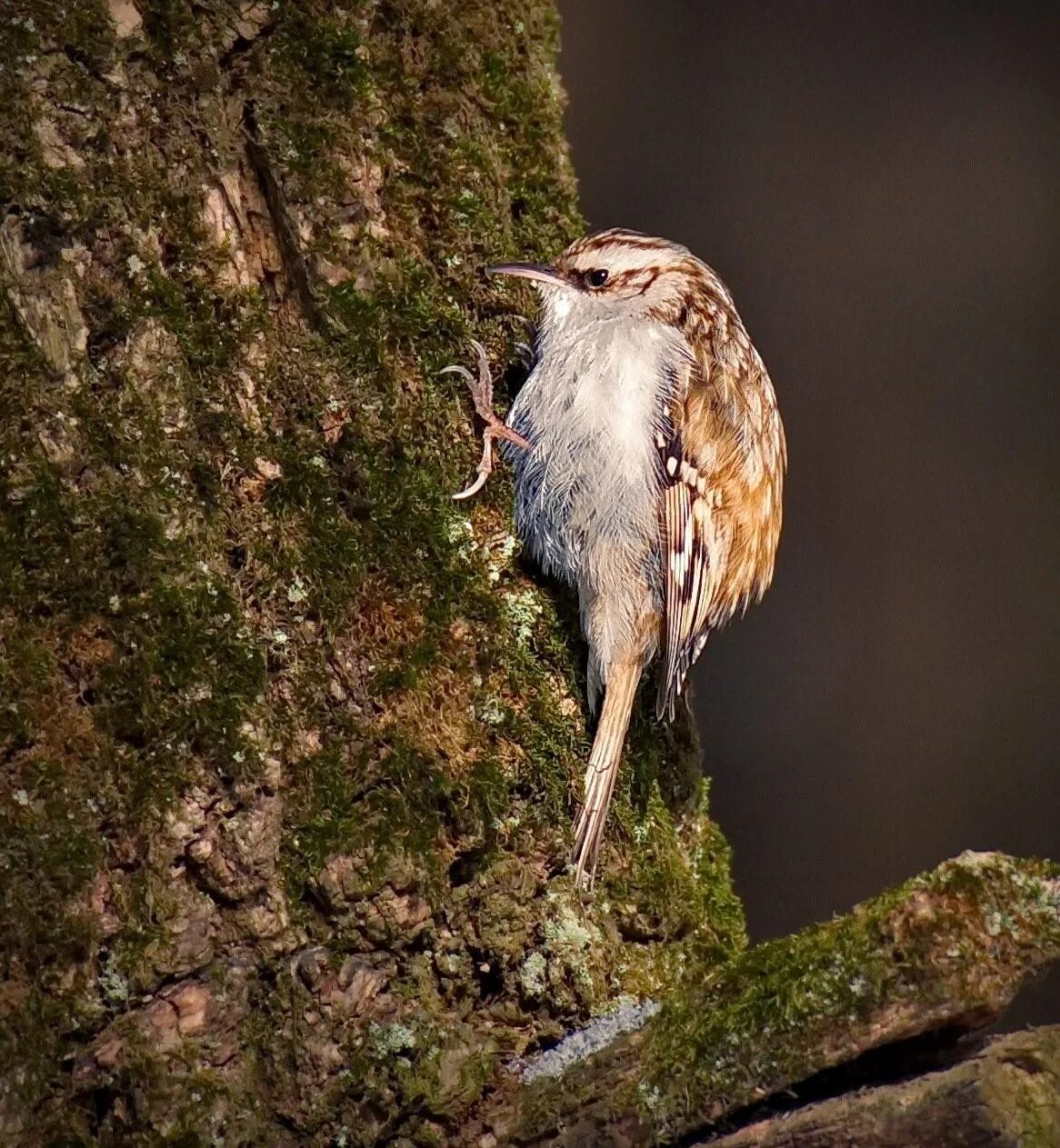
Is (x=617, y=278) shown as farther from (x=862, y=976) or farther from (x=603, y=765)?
(x=862, y=976)

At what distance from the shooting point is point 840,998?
5.77 feet

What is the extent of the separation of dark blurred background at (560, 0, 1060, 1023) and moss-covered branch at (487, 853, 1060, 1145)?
3041 mm

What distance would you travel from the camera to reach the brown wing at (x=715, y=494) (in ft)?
8.79

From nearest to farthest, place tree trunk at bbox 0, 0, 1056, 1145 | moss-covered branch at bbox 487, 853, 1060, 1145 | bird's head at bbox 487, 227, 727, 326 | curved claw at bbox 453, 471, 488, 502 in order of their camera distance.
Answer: moss-covered branch at bbox 487, 853, 1060, 1145 → tree trunk at bbox 0, 0, 1056, 1145 → curved claw at bbox 453, 471, 488, 502 → bird's head at bbox 487, 227, 727, 326

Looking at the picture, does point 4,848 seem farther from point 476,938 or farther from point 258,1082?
point 476,938

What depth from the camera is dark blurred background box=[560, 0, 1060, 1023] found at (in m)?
5.16

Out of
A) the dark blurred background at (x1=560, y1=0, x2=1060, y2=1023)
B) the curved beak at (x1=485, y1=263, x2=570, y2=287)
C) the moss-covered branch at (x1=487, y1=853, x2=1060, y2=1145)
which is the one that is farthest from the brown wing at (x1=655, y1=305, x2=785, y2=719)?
the dark blurred background at (x1=560, y1=0, x2=1060, y2=1023)

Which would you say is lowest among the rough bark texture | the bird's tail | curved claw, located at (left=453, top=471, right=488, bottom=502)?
the rough bark texture

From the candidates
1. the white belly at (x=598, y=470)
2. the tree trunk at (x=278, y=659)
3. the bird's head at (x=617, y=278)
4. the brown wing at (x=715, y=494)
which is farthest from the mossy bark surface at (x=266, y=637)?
the brown wing at (x=715, y=494)

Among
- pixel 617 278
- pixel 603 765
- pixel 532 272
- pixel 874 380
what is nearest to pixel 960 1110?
pixel 603 765

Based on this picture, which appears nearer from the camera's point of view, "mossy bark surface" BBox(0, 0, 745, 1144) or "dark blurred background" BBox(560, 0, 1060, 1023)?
"mossy bark surface" BBox(0, 0, 745, 1144)

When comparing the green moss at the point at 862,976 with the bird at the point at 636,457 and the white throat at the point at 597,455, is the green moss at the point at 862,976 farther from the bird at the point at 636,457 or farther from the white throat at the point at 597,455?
the white throat at the point at 597,455

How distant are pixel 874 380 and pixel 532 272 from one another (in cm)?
313

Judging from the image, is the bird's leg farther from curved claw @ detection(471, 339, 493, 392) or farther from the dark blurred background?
the dark blurred background
